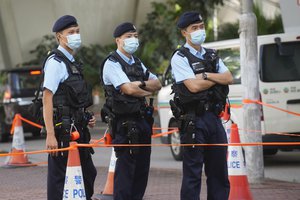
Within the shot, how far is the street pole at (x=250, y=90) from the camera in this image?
1017 cm

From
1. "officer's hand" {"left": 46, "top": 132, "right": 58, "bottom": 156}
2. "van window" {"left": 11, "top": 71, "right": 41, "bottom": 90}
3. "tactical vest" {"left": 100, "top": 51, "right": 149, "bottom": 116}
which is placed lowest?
"van window" {"left": 11, "top": 71, "right": 41, "bottom": 90}

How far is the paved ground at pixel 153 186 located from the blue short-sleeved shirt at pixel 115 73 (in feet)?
7.39

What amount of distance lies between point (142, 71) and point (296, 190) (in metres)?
3.15

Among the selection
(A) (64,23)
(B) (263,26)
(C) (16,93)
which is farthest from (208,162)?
(B) (263,26)

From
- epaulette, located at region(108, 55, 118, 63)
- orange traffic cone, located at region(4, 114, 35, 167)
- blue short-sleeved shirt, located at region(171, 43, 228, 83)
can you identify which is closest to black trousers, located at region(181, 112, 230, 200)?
blue short-sleeved shirt, located at region(171, 43, 228, 83)

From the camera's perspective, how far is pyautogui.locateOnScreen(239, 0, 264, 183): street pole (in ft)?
33.4

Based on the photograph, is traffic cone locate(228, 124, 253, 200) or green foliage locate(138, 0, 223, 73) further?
green foliage locate(138, 0, 223, 73)

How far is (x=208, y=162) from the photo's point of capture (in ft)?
22.8

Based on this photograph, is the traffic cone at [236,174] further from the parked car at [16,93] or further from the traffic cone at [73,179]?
the parked car at [16,93]

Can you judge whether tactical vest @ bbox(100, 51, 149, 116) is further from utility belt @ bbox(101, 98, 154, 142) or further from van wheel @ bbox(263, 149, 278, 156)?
van wheel @ bbox(263, 149, 278, 156)

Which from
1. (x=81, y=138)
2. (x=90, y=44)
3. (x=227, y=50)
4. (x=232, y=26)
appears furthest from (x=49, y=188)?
(x=90, y=44)

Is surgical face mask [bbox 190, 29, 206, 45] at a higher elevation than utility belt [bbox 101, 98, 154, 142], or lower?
higher

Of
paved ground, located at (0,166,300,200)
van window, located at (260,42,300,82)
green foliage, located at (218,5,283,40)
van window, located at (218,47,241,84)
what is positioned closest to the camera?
paved ground, located at (0,166,300,200)

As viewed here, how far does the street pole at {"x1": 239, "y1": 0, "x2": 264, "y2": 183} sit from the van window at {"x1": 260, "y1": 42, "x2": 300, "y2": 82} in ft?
4.96
